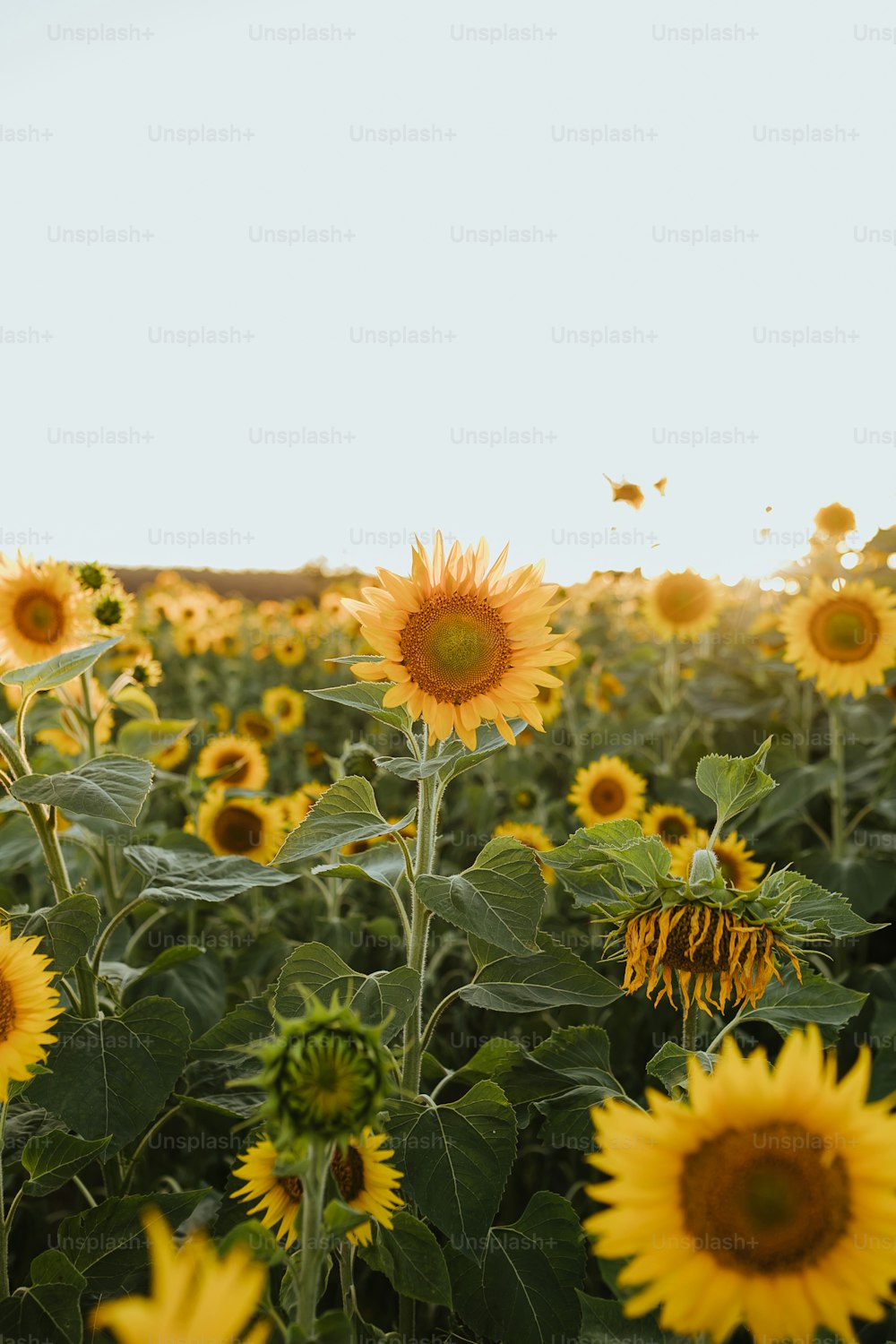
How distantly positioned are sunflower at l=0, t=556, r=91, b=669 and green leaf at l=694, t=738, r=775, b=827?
1.82 m

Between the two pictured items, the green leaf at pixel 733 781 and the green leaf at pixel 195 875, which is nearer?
the green leaf at pixel 733 781

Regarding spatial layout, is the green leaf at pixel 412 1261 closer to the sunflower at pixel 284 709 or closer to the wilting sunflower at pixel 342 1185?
the wilting sunflower at pixel 342 1185

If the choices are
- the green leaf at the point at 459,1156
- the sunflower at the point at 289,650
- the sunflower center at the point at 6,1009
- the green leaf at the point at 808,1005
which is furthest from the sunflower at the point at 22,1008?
the sunflower at the point at 289,650

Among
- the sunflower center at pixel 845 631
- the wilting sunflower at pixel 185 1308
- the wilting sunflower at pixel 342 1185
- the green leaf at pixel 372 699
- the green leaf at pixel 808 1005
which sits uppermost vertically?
the sunflower center at pixel 845 631

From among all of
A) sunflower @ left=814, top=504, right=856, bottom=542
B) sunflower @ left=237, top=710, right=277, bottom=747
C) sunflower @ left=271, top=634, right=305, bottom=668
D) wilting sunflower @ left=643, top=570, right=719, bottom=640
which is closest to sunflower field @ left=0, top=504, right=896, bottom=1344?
sunflower @ left=814, top=504, right=856, bottom=542

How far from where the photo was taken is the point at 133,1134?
4.92ft

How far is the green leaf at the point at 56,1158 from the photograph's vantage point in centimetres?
142

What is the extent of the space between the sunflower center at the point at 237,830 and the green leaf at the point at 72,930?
165 centimetres

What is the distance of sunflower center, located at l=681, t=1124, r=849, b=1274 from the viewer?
840mm

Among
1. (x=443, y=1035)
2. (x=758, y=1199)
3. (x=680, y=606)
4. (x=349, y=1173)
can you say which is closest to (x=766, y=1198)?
(x=758, y=1199)

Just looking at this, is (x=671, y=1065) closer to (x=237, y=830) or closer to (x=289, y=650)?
(x=237, y=830)

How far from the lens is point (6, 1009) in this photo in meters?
1.39

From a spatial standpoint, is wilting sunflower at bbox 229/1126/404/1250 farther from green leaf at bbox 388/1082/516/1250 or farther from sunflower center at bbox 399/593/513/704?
sunflower center at bbox 399/593/513/704

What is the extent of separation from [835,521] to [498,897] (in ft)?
10.5
